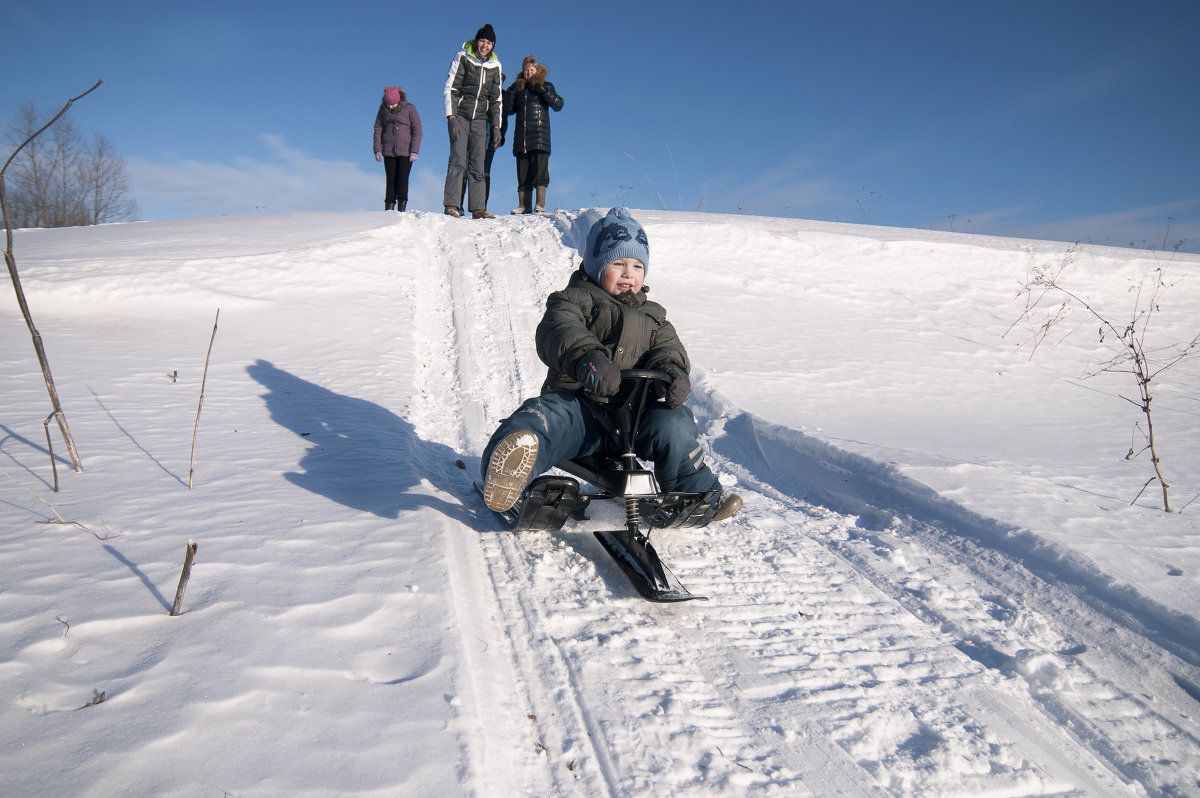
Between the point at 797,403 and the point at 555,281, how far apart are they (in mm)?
4008

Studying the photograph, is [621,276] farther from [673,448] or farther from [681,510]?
[681,510]

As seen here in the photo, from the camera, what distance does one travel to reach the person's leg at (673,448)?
2.97 m

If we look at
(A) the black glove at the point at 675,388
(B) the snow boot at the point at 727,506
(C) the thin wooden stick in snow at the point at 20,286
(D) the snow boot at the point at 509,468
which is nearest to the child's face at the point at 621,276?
(A) the black glove at the point at 675,388

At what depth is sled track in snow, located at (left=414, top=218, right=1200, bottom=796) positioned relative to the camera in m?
1.78

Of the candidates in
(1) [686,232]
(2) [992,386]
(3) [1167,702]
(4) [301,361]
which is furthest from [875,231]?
(3) [1167,702]

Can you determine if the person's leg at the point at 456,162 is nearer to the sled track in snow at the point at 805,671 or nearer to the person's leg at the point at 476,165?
the person's leg at the point at 476,165

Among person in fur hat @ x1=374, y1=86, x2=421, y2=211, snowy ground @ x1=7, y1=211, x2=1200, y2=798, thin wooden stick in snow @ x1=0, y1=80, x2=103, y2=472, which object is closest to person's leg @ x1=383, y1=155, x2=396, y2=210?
person in fur hat @ x1=374, y1=86, x2=421, y2=211

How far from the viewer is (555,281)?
324 inches

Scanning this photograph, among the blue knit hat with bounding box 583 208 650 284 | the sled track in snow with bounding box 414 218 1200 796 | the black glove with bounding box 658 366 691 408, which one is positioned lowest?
the sled track in snow with bounding box 414 218 1200 796

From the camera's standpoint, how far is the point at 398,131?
36.4 feet

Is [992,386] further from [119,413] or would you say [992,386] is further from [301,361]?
[119,413]

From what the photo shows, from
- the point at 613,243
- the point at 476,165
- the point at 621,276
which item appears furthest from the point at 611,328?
the point at 476,165

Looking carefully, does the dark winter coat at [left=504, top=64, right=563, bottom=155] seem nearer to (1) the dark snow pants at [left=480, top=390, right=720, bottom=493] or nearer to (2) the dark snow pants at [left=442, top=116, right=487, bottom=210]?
(2) the dark snow pants at [left=442, top=116, right=487, bottom=210]

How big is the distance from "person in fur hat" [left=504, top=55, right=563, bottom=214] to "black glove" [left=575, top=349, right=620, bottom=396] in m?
9.24
